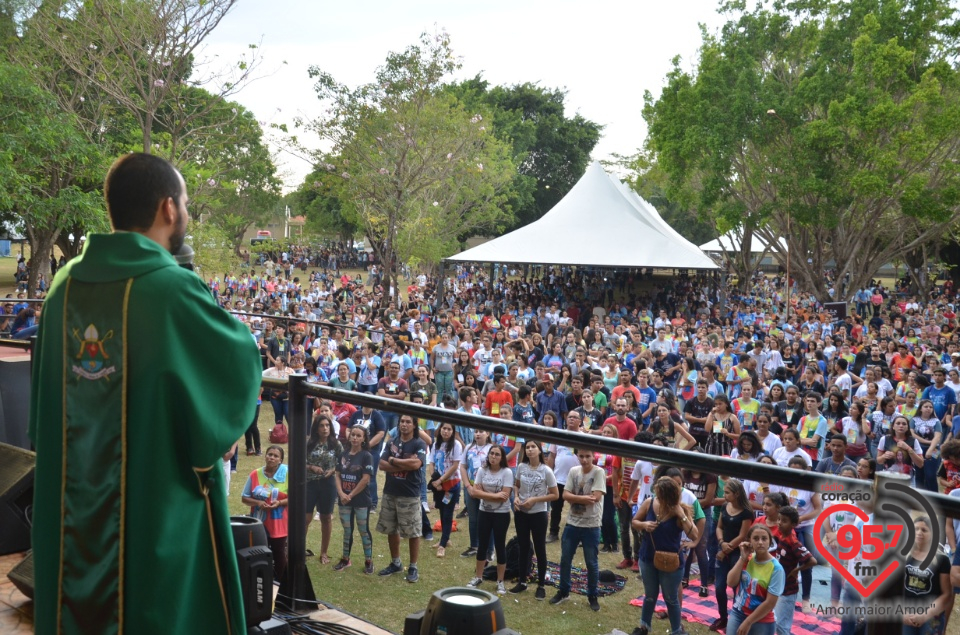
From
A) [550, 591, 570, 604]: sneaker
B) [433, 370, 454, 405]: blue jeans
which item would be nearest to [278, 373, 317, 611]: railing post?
[550, 591, 570, 604]: sneaker

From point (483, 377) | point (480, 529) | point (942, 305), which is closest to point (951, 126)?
point (942, 305)

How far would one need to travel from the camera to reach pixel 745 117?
927 inches

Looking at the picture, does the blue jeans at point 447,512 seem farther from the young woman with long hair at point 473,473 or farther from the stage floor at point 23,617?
the stage floor at point 23,617

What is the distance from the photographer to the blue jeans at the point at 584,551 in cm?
284

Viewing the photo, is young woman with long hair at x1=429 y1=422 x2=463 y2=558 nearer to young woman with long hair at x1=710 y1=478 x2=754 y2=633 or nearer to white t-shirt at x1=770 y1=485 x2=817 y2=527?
young woman with long hair at x1=710 y1=478 x2=754 y2=633

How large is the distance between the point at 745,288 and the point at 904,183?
504 inches

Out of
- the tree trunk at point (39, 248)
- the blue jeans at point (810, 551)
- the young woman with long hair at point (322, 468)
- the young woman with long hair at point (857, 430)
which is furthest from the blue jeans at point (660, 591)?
the tree trunk at point (39, 248)

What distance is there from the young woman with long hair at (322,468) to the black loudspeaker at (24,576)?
1.01 m

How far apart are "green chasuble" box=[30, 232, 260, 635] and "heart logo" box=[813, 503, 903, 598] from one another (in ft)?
4.24

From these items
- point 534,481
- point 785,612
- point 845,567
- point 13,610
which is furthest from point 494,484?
point 13,610

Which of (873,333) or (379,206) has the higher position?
(379,206)

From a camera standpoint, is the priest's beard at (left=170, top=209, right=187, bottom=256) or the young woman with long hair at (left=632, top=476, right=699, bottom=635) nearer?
the priest's beard at (left=170, top=209, right=187, bottom=256)

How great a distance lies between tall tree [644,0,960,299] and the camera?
21109 millimetres

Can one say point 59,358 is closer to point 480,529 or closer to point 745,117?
point 480,529
